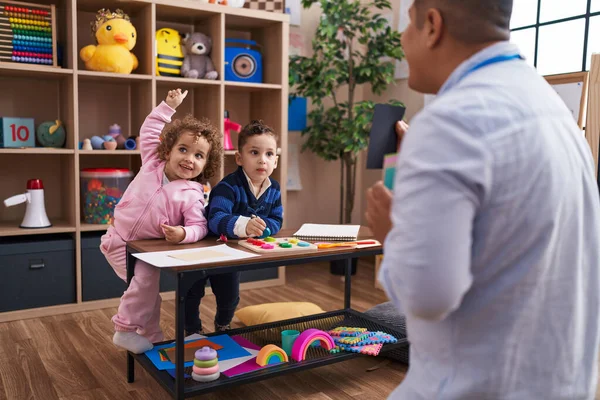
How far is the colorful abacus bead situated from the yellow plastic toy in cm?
199

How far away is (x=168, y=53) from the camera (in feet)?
11.0

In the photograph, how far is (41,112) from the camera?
11.0 ft

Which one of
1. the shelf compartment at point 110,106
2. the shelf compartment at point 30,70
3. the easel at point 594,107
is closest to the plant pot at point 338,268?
the shelf compartment at point 110,106

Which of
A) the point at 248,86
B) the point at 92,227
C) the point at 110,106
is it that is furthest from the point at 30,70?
the point at 248,86

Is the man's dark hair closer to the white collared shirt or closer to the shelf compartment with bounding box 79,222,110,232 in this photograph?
the white collared shirt

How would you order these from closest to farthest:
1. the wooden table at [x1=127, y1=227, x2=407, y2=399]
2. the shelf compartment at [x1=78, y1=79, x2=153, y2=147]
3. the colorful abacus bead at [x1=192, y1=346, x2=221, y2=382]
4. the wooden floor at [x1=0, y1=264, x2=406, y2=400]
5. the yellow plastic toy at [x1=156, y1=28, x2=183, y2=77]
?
the wooden table at [x1=127, y1=227, x2=407, y2=399] → the colorful abacus bead at [x1=192, y1=346, x2=221, y2=382] → the wooden floor at [x1=0, y1=264, x2=406, y2=400] → the yellow plastic toy at [x1=156, y1=28, x2=183, y2=77] → the shelf compartment at [x1=78, y1=79, x2=153, y2=147]

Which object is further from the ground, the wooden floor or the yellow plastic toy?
the yellow plastic toy

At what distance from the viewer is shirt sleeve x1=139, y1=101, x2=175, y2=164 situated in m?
2.28

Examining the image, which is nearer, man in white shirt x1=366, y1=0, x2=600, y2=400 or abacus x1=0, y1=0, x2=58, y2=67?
man in white shirt x1=366, y1=0, x2=600, y2=400

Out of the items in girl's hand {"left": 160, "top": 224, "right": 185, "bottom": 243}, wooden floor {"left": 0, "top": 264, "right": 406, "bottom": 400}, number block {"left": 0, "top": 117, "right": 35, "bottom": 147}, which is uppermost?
number block {"left": 0, "top": 117, "right": 35, "bottom": 147}

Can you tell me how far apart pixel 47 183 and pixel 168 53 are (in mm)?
1057

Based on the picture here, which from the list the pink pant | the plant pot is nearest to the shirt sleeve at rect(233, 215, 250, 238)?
the pink pant

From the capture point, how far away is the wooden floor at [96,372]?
2098mm

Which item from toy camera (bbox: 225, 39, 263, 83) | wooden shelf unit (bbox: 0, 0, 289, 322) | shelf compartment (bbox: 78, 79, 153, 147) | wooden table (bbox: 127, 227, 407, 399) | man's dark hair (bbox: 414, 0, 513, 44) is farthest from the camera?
toy camera (bbox: 225, 39, 263, 83)
